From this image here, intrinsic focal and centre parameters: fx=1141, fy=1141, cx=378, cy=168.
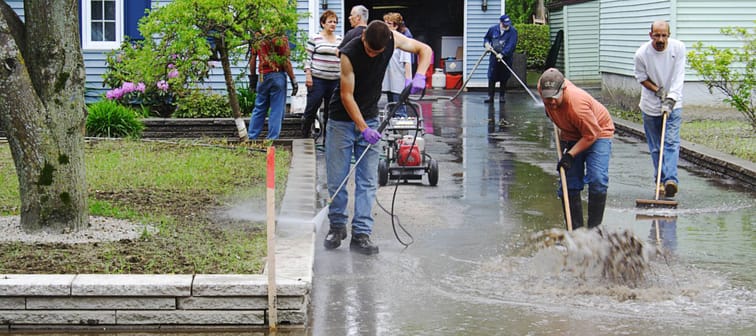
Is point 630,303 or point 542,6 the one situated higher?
point 542,6

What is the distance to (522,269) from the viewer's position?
312 inches

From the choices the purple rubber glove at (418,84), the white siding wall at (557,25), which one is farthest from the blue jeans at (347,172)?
the white siding wall at (557,25)

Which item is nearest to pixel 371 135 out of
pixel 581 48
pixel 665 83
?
pixel 665 83

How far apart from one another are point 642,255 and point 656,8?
13.7 meters

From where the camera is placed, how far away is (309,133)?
15.2 meters

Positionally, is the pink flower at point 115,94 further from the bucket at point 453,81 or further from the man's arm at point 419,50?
the bucket at point 453,81

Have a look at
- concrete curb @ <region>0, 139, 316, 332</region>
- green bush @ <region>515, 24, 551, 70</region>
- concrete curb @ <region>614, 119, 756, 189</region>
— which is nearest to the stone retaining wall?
concrete curb @ <region>0, 139, 316, 332</region>

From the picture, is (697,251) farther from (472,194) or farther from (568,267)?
(472,194)

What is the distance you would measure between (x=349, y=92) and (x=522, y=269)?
182cm

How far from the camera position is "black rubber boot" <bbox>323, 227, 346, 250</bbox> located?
868 centimetres

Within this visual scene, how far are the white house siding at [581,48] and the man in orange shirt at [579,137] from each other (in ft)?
68.4

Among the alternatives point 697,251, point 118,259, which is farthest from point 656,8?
point 118,259

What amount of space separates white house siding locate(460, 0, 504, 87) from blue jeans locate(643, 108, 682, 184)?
1618 cm

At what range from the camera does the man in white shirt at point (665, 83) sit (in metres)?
11.3
